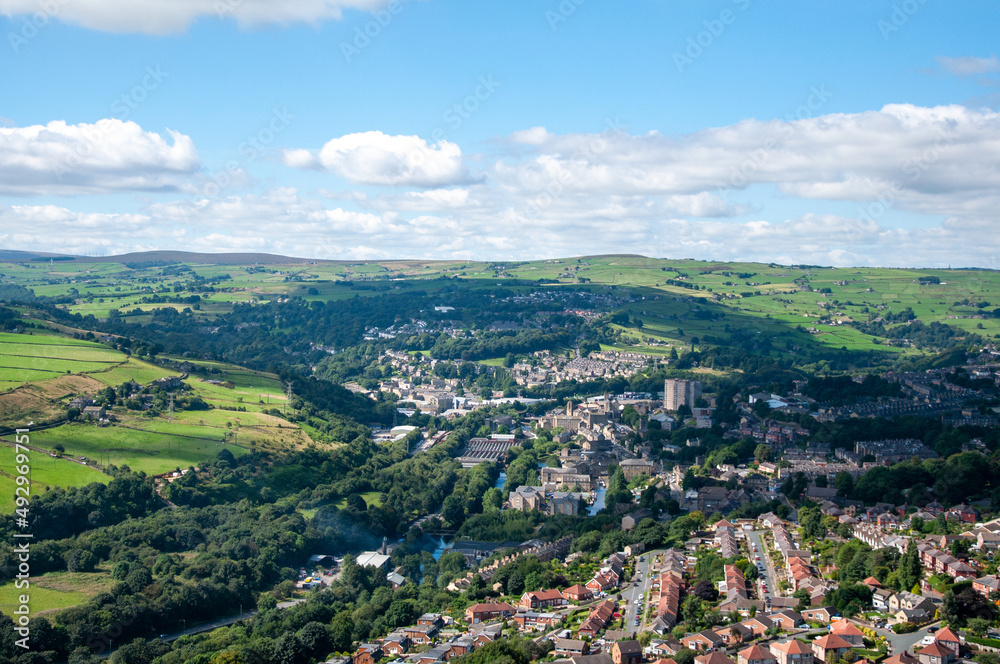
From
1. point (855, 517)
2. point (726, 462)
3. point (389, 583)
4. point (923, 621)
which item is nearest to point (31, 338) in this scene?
point (389, 583)

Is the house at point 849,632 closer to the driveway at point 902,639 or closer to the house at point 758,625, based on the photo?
the driveway at point 902,639

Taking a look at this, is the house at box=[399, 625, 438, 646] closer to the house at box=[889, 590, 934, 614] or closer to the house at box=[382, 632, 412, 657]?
the house at box=[382, 632, 412, 657]

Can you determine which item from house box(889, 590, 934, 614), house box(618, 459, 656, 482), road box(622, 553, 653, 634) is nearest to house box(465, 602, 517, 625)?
road box(622, 553, 653, 634)

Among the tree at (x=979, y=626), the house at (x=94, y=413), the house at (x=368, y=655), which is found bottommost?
the house at (x=368, y=655)

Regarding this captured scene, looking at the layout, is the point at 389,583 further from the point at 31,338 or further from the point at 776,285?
the point at 776,285

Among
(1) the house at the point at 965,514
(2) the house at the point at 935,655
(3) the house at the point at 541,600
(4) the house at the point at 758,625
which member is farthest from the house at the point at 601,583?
(1) the house at the point at 965,514
